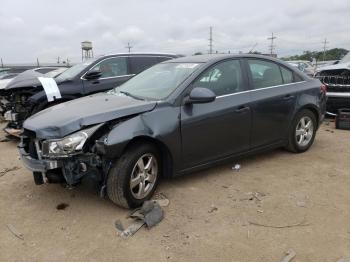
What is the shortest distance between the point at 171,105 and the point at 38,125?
57.3 inches

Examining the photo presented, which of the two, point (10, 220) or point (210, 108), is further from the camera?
point (210, 108)

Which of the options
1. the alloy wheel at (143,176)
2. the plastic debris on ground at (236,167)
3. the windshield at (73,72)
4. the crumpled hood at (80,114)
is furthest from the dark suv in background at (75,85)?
the alloy wheel at (143,176)

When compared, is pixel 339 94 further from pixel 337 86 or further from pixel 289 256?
pixel 289 256

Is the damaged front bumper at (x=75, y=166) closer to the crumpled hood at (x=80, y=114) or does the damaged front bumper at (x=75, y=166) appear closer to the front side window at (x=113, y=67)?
the crumpled hood at (x=80, y=114)

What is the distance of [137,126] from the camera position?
3.96 meters

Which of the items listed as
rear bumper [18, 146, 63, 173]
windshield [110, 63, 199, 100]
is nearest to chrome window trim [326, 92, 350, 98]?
windshield [110, 63, 199, 100]

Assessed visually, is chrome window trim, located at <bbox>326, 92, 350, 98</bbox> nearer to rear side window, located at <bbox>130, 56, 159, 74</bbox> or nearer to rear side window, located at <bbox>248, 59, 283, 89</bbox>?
rear side window, located at <bbox>248, 59, 283, 89</bbox>

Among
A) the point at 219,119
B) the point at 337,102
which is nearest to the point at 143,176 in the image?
the point at 219,119

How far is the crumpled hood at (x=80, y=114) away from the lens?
384 centimetres

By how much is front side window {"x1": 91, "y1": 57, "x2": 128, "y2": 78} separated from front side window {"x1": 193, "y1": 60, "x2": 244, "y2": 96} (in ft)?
11.6

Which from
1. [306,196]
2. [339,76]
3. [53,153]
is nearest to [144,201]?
[53,153]

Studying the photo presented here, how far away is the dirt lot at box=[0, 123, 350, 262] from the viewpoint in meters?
3.29

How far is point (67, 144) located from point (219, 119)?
6.13ft

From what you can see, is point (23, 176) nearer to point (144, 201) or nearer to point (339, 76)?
point (144, 201)
